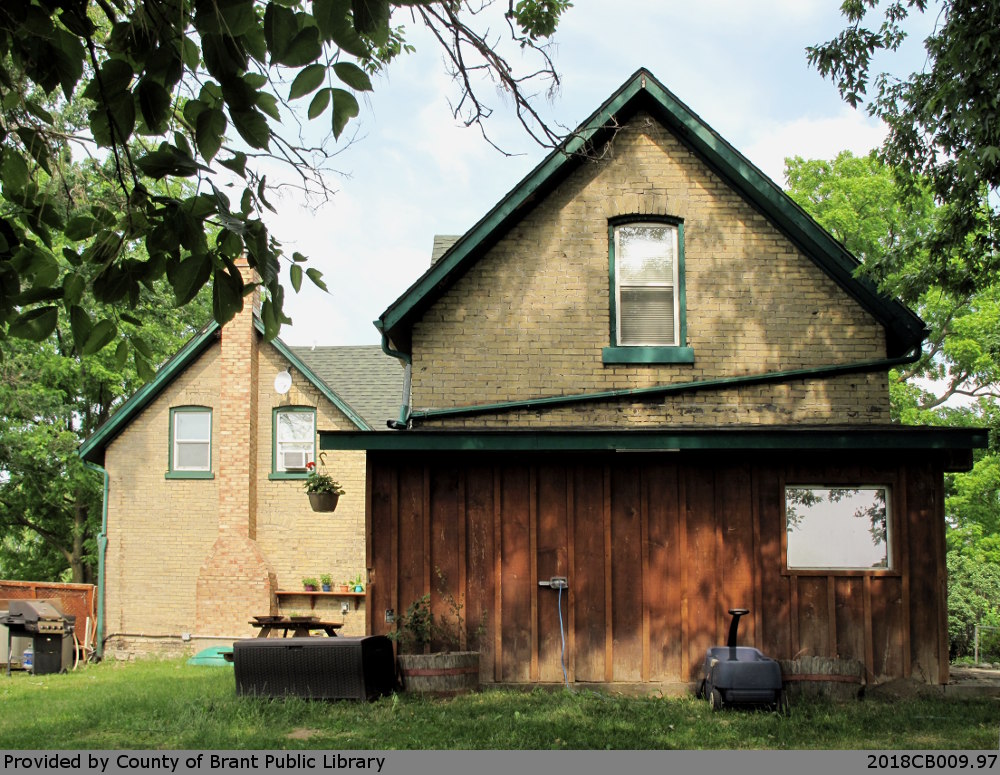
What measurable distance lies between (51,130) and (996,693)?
11.9 metres

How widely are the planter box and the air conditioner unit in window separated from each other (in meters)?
12.5

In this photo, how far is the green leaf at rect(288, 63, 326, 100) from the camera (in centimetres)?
386

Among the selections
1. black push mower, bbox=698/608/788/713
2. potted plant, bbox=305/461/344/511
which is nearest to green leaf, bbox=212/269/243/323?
black push mower, bbox=698/608/788/713

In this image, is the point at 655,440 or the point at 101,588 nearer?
the point at 655,440

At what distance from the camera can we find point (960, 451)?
42.4 feet

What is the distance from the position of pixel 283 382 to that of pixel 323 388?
91cm

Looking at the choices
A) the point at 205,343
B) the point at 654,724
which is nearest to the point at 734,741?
the point at 654,724

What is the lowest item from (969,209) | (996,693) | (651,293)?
(996,693)

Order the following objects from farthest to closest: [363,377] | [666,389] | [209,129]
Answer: [363,377] < [666,389] < [209,129]

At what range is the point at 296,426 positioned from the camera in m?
23.9

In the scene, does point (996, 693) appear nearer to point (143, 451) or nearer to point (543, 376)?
point (543, 376)

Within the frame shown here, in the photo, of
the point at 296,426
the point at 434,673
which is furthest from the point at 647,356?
the point at 296,426

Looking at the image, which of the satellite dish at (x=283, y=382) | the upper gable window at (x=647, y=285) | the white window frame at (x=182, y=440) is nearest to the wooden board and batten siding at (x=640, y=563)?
the upper gable window at (x=647, y=285)

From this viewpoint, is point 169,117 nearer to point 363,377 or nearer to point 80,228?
point 80,228
